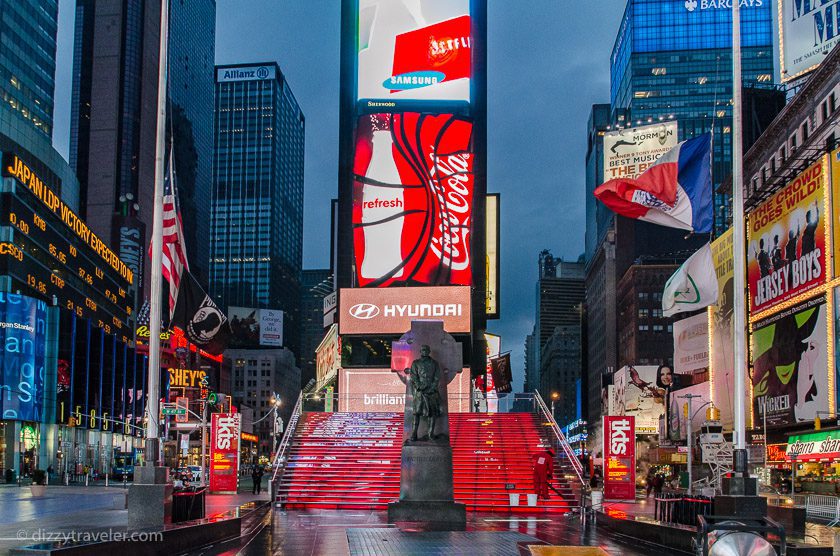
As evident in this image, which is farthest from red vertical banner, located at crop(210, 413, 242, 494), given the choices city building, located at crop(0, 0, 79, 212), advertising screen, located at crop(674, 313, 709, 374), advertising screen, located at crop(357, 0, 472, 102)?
city building, located at crop(0, 0, 79, 212)

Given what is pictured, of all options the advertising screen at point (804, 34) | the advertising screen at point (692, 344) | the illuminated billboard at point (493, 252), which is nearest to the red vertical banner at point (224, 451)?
the illuminated billboard at point (493, 252)

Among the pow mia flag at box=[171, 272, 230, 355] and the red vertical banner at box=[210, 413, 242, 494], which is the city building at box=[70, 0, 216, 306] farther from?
the pow mia flag at box=[171, 272, 230, 355]

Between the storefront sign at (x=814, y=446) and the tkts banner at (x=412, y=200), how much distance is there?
2035cm

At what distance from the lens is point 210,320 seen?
23375 mm

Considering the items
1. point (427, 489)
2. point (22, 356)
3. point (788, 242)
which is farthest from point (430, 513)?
point (22, 356)

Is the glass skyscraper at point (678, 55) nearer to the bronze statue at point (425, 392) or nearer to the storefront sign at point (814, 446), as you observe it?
the storefront sign at point (814, 446)

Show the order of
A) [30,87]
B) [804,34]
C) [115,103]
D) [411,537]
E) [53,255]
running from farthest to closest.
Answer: [115,103], [30,87], [53,255], [804,34], [411,537]

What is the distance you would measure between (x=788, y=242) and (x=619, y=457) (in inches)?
887

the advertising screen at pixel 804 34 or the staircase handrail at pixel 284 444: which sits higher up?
the advertising screen at pixel 804 34

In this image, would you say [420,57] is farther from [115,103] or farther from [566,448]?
[115,103]

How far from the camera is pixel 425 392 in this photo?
2830cm

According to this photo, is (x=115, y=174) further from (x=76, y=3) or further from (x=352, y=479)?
(x=352, y=479)

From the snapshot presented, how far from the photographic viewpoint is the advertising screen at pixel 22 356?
81.5 metres

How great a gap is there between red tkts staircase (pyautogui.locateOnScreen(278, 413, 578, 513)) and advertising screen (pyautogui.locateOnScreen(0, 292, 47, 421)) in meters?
44.1
